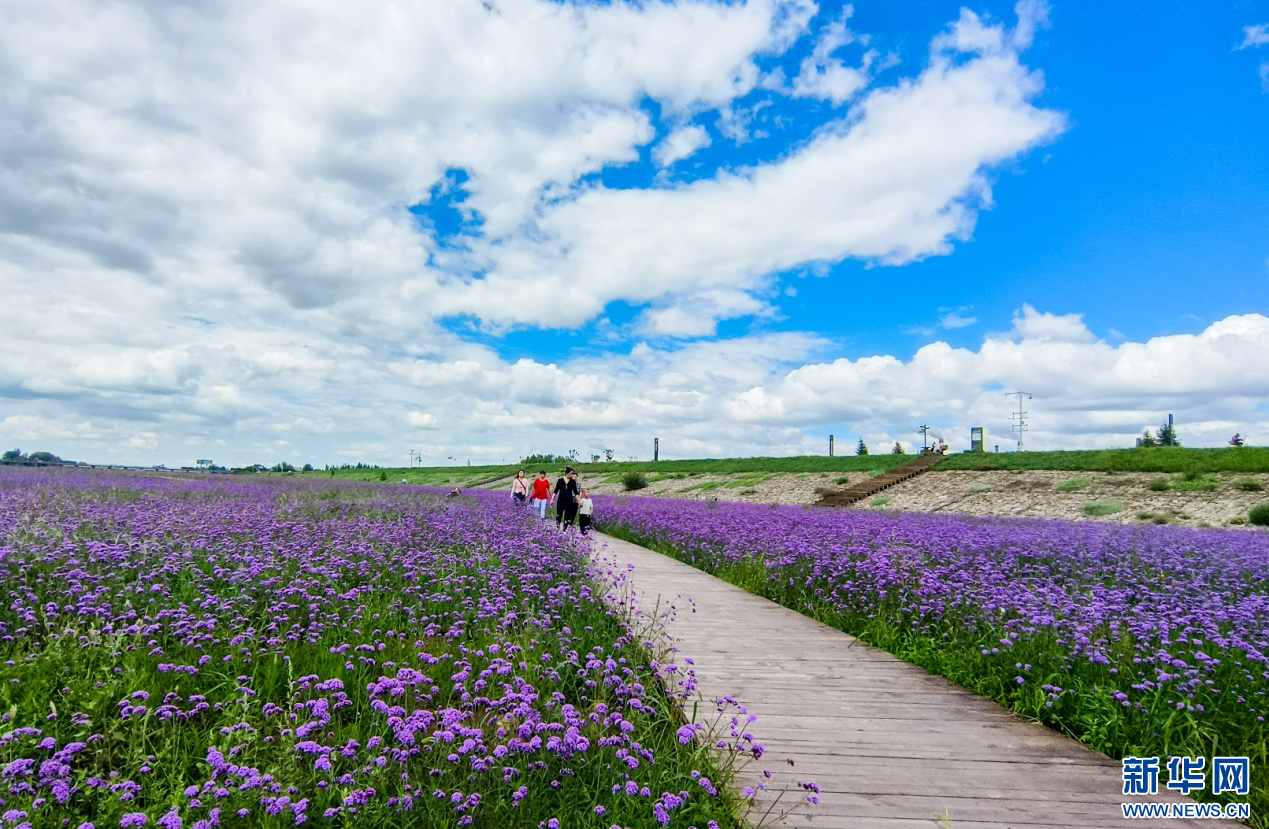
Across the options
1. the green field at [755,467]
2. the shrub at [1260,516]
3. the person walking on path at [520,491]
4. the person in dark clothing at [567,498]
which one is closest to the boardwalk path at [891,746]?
the person in dark clothing at [567,498]

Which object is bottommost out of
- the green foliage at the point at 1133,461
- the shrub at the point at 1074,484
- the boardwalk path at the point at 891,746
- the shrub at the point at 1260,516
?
the boardwalk path at the point at 891,746

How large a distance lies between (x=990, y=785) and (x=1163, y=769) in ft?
4.07

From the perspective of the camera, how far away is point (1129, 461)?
2566 cm

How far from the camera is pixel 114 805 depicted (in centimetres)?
277

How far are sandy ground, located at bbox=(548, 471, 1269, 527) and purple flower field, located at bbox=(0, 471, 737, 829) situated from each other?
833 inches

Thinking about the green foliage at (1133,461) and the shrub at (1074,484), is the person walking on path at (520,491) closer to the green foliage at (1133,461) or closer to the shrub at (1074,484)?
the shrub at (1074,484)

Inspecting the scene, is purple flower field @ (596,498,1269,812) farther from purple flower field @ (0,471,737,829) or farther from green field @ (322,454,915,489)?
green field @ (322,454,915,489)

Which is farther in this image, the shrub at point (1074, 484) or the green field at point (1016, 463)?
the shrub at point (1074, 484)

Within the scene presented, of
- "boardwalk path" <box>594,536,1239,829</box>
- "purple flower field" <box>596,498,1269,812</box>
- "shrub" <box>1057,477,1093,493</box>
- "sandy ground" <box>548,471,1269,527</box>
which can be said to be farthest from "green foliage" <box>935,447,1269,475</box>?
"boardwalk path" <box>594,536,1239,829</box>

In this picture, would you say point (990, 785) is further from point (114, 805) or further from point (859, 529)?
point (859, 529)

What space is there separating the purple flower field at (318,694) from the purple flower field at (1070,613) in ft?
9.32

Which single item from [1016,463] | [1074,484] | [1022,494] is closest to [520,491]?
[1022,494]

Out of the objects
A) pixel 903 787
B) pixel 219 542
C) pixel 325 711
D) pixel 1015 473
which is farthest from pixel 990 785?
pixel 1015 473

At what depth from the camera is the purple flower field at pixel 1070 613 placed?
428 centimetres
